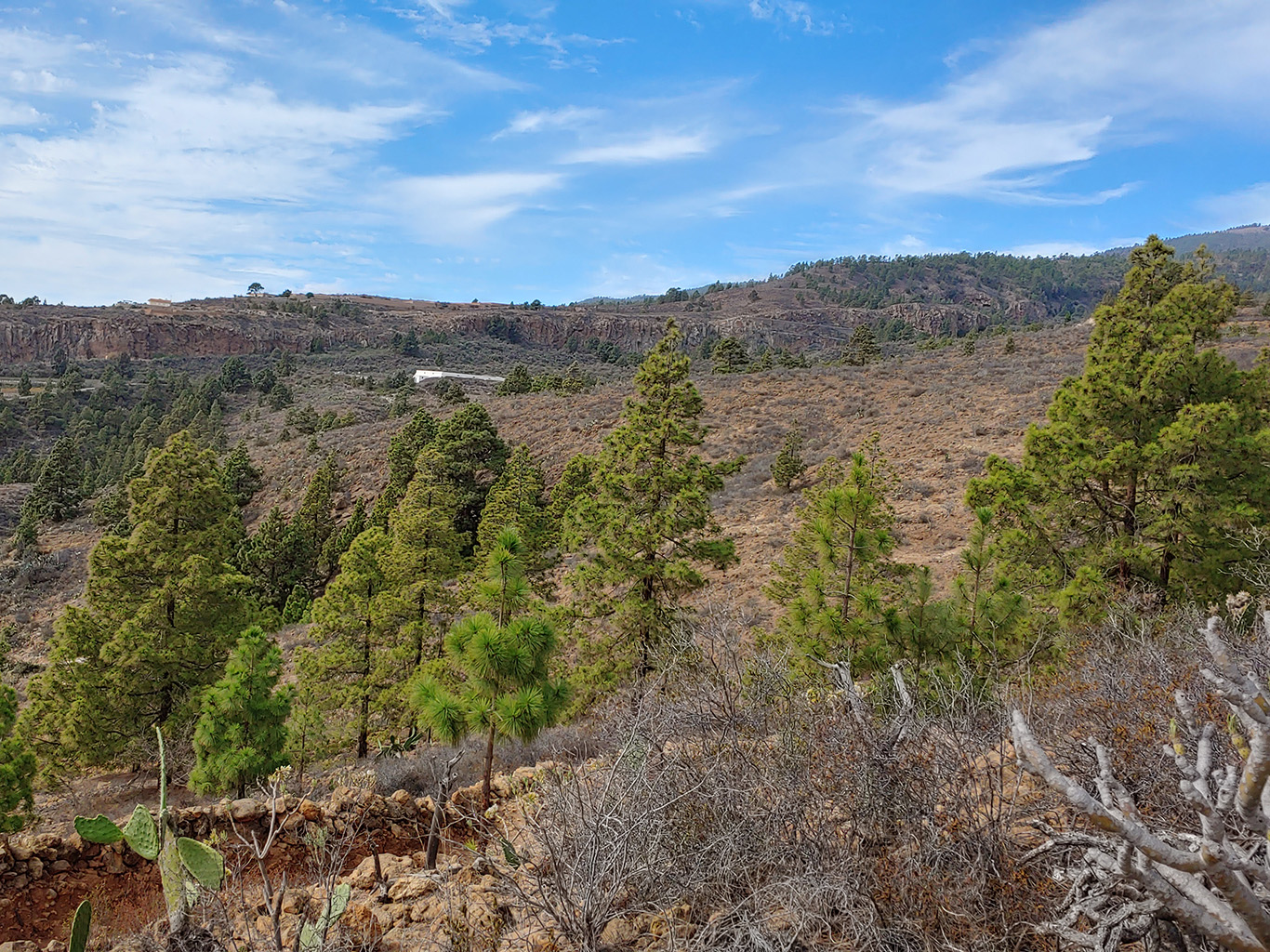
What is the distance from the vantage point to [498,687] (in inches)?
287

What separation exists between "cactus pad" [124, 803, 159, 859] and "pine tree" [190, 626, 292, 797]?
6443 millimetres

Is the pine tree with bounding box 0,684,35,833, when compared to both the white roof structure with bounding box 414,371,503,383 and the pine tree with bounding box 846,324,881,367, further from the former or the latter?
the white roof structure with bounding box 414,371,503,383

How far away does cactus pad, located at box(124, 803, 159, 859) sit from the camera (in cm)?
404

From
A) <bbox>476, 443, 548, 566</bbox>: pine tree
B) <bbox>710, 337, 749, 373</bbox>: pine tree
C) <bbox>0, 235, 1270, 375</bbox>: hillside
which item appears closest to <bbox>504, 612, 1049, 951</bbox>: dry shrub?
<bbox>476, 443, 548, 566</bbox>: pine tree

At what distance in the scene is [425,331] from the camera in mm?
84688

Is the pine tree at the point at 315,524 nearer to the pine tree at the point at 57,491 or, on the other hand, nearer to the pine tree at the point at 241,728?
the pine tree at the point at 57,491

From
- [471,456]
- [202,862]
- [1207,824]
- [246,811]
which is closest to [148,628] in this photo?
[246,811]

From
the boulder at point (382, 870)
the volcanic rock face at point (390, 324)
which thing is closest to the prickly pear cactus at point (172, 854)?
the boulder at point (382, 870)

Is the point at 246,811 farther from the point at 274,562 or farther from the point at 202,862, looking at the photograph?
the point at 274,562

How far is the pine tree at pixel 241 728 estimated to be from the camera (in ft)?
32.2

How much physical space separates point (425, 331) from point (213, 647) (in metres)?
76.4

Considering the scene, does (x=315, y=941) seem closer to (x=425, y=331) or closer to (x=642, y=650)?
(x=642, y=650)

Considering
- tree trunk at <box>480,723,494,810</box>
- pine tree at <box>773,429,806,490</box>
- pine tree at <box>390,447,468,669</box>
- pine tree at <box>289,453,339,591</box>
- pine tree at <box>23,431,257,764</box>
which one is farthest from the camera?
pine tree at <box>289,453,339,591</box>

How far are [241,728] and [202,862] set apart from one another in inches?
277
